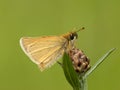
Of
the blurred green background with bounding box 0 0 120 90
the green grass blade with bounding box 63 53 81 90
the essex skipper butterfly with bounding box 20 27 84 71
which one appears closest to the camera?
the green grass blade with bounding box 63 53 81 90

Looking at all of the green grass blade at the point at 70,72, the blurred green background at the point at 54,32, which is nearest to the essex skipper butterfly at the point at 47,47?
the green grass blade at the point at 70,72

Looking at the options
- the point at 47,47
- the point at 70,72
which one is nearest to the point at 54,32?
the point at 47,47

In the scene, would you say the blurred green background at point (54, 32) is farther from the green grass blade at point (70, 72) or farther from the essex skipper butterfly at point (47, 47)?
the green grass blade at point (70, 72)

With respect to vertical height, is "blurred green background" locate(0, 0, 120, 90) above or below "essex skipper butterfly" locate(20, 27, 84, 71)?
below

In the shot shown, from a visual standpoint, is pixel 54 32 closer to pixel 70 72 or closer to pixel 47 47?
pixel 47 47

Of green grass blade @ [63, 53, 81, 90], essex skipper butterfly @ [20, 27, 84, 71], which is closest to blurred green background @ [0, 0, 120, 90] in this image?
essex skipper butterfly @ [20, 27, 84, 71]

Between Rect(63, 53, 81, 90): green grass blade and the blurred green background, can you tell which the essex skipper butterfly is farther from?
the blurred green background
